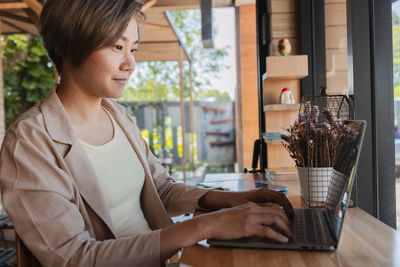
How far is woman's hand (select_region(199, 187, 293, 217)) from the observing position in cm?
113

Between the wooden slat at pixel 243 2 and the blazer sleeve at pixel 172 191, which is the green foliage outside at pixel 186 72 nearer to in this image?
the wooden slat at pixel 243 2

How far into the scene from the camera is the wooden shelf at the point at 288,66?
93.8 inches

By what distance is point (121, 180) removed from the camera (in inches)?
47.3

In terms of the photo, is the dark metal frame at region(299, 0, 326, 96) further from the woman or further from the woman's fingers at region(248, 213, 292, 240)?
the woman's fingers at region(248, 213, 292, 240)

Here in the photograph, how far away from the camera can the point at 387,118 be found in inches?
53.9

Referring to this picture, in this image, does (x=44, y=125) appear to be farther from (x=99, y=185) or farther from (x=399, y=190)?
(x=399, y=190)

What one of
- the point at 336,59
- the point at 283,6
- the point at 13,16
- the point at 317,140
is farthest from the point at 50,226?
the point at 13,16

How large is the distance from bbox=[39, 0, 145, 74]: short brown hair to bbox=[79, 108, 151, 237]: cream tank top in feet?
0.96

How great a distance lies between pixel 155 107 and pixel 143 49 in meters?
2.08

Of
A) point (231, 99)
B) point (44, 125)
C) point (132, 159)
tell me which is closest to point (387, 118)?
point (132, 159)

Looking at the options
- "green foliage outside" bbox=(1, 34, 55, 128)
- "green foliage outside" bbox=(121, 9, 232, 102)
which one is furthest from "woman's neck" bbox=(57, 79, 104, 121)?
"green foliage outside" bbox=(1, 34, 55, 128)

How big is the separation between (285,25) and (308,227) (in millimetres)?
2149

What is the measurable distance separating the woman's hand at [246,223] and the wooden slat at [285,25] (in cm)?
214

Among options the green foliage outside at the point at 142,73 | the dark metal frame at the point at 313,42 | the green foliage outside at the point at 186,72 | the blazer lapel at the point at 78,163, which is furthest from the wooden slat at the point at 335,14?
the green foliage outside at the point at 142,73
